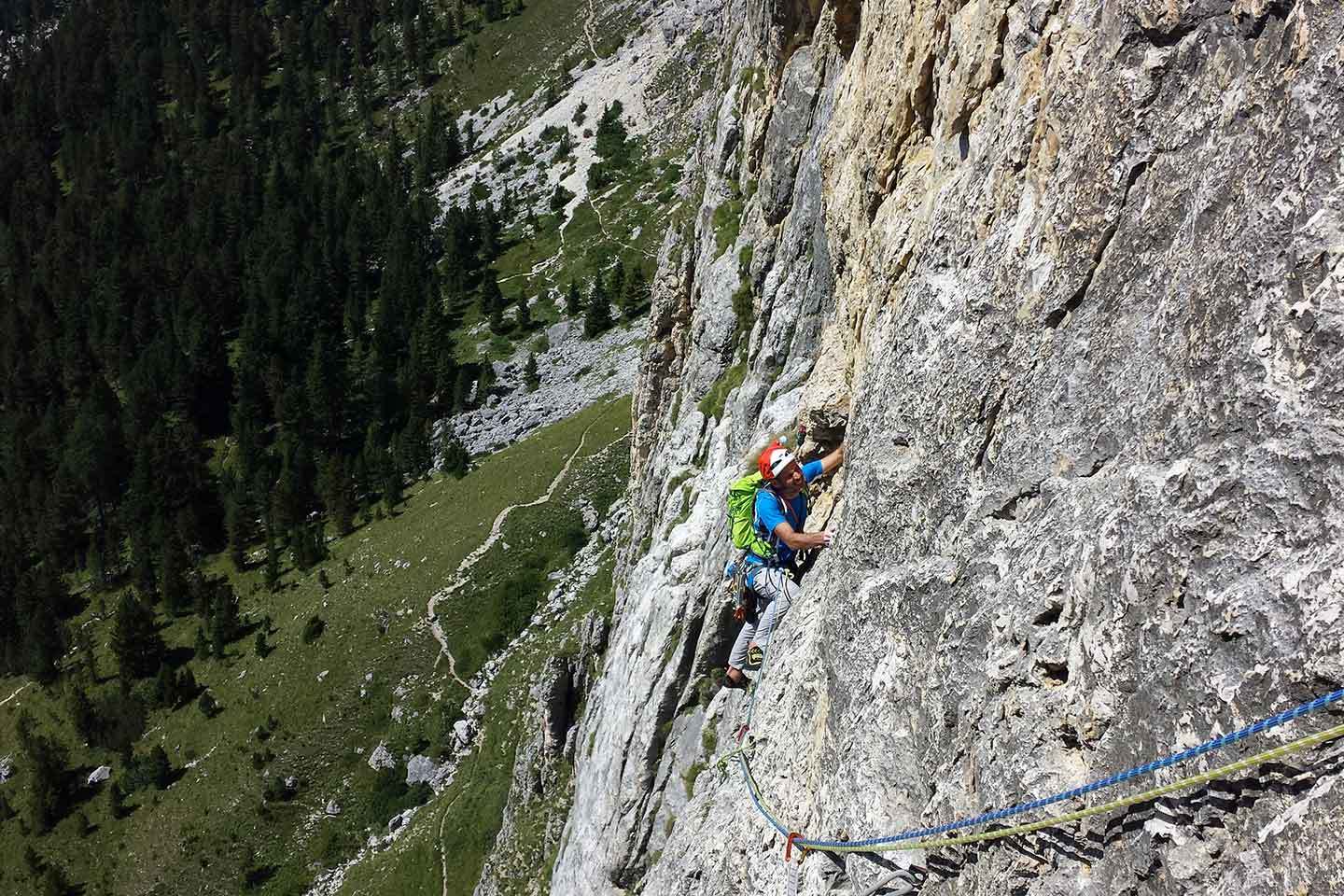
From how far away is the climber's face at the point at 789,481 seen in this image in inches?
476

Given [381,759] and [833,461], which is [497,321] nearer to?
[381,759]

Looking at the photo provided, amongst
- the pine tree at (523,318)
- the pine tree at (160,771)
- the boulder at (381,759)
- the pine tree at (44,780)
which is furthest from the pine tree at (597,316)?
the pine tree at (44,780)

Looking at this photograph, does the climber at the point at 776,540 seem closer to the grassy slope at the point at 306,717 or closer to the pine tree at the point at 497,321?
the grassy slope at the point at 306,717

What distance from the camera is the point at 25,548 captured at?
101750 millimetres

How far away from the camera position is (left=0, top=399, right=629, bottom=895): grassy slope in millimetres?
53562

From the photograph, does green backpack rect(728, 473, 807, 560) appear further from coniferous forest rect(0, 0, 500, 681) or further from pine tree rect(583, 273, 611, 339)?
pine tree rect(583, 273, 611, 339)

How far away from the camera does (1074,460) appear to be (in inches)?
278

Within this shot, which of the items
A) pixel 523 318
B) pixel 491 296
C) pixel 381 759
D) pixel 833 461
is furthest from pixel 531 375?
pixel 833 461

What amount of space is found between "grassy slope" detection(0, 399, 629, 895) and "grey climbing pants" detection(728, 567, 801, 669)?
142 ft

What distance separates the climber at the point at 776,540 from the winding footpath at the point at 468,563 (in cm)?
4382

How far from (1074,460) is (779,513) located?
212 inches

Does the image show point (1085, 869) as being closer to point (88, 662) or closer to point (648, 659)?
point (648, 659)

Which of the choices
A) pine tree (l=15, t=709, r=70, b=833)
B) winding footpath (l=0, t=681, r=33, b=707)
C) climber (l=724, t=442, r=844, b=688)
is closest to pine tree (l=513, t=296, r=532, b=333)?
pine tree (l=15, t=709, r=70, b=833)

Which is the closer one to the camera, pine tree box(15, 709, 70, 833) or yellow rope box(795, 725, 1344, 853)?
yellow rope box(795, 725, 1344, 853)
